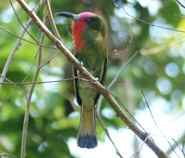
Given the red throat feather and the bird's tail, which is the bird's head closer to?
the red throat feather

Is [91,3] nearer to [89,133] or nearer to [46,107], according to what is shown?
[46,107]

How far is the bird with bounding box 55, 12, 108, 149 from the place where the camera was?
3191 millimetres

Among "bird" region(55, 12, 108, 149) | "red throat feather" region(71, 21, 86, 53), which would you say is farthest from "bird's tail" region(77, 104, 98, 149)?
"red throat feather" region(71, 21, 86, 53)

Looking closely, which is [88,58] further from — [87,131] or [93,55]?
[87,131]

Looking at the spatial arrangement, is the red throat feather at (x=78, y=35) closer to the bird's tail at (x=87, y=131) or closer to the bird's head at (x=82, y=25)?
the bird's head at (x=82, y=25)

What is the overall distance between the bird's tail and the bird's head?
0.83m

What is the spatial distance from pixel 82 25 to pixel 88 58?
404 millimetres

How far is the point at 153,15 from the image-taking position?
419cm

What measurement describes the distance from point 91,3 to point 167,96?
7.68 ft

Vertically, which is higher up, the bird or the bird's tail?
the bird

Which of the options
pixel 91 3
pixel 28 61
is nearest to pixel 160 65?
pixel 91 3

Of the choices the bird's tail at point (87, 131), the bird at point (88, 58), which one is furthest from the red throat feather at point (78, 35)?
the bird's tail at point (87, 131)

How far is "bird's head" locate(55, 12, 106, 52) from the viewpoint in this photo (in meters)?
3.19

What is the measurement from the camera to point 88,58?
3.23 metres
